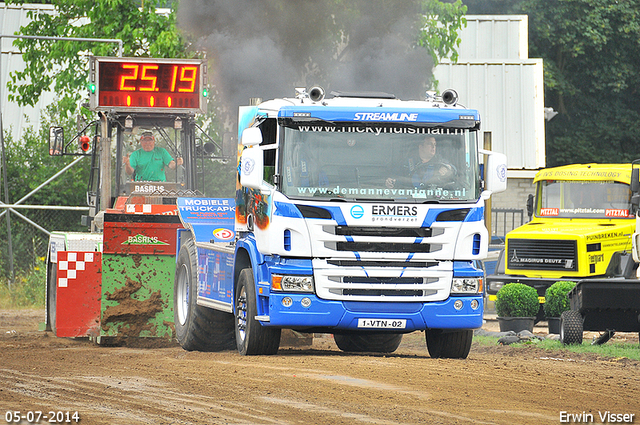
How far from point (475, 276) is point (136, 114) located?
678 centimetres

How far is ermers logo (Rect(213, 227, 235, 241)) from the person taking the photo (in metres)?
12.6

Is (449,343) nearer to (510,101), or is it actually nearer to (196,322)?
(196,322)

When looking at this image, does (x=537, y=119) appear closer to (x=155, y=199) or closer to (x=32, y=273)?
(x=32, y=273)

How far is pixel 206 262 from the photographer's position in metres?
12.6

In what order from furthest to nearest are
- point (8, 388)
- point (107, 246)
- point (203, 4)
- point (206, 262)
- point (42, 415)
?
point (203, 4)
point (107, 246)
point (206, 262)
point (8, 388)
point (42, 415)

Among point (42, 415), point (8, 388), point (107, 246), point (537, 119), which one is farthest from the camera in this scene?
point (537, 119)

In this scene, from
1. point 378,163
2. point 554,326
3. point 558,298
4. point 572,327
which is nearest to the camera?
point 378,163

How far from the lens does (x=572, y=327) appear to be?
46.3 ft

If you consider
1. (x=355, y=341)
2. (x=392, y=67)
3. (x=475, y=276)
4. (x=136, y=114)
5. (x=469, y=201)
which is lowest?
(x=355, y=341)

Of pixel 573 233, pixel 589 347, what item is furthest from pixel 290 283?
pixel 573 233

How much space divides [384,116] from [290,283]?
1.93 meters

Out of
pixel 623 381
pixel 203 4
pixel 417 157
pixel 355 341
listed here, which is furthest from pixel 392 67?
pixel 623 381

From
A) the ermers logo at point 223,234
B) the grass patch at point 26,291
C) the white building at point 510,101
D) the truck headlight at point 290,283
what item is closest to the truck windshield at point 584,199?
the ermers logo at point 223,234

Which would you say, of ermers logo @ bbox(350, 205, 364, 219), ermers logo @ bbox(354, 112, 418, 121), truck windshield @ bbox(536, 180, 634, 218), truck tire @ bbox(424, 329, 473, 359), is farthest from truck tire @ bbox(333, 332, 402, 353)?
truck windshield @ bbox(536, 180, 634, 218)
